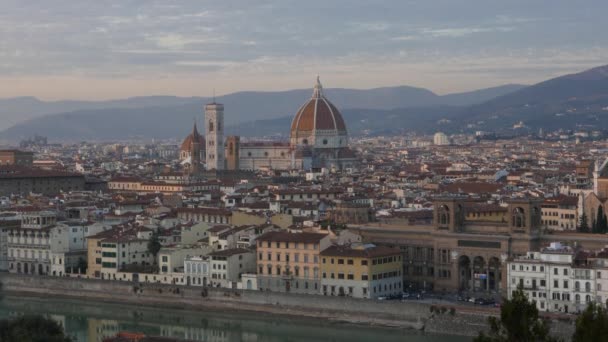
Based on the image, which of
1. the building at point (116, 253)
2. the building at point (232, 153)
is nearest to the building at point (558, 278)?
the building at point (116, 253)

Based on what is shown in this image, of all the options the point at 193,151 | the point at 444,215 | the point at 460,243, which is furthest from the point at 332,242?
the point at 193,151

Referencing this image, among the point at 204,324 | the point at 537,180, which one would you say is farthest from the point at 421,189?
the point at 204,324

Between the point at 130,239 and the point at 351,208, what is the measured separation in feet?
27.9

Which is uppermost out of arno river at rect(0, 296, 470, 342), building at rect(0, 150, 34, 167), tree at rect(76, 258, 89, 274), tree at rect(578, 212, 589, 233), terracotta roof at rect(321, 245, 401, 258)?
building at rect(0, 150, 34, 167)

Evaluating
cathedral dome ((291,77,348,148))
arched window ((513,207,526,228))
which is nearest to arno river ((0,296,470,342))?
arched window ((513,207,526,228))

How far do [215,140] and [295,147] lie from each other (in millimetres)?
8946

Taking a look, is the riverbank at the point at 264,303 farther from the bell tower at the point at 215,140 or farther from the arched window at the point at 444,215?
the bell tower at the point at 215,140

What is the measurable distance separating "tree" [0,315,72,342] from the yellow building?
13.0 meters

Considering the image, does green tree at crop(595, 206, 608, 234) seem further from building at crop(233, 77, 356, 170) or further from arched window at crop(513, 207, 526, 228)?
building at crop(233, 77, 356, 170)

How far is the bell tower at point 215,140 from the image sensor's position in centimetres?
11338

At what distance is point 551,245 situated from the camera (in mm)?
39438

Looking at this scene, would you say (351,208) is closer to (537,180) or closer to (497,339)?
(497,339)

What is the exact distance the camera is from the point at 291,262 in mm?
43375

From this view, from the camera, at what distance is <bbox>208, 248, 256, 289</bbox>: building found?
44.1 metres
